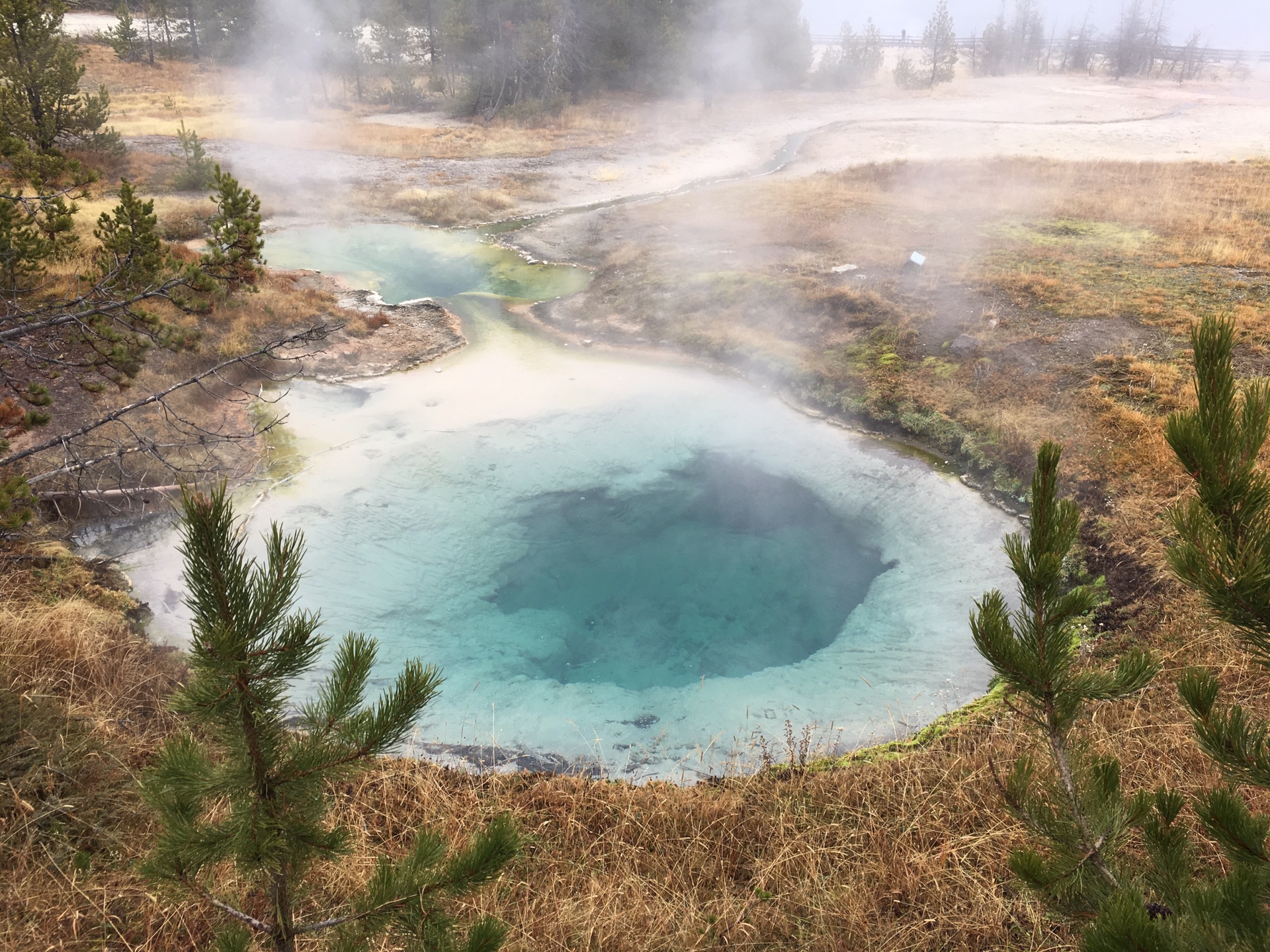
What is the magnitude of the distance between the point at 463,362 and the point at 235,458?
2973mm

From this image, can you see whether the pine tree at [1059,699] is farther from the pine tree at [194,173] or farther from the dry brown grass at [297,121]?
the dry brown grass at [297,121]

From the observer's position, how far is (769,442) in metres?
7.70

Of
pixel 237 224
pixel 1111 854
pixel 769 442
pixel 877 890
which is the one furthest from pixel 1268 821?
pixel 769 442

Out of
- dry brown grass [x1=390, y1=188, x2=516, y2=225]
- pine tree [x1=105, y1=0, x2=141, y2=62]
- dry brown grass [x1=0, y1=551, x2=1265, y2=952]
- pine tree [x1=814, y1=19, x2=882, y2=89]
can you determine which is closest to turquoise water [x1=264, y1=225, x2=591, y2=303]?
dry brown grass [x1=390, y1=188, x2=516, y2=225]

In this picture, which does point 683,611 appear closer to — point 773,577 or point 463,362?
point 773,577

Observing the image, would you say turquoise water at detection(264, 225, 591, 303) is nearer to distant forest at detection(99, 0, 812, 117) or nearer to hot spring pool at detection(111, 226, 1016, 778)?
hot spring pool at detection(111, 226, 1016, 778)

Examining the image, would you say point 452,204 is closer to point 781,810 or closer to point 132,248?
point 132,248

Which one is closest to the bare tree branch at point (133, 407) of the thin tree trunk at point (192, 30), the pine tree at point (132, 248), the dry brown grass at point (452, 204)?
the pine tree at point (132, 248)

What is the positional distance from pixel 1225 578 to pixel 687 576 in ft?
15.3

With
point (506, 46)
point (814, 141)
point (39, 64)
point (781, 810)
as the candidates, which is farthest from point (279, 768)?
point (506, 46)

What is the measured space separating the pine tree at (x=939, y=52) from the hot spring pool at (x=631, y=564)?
29.5 m

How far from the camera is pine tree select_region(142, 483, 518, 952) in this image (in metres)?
1.27

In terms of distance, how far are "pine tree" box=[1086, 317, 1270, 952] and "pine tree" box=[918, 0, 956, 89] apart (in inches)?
1368

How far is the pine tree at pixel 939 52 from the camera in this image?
3158 centimetres
